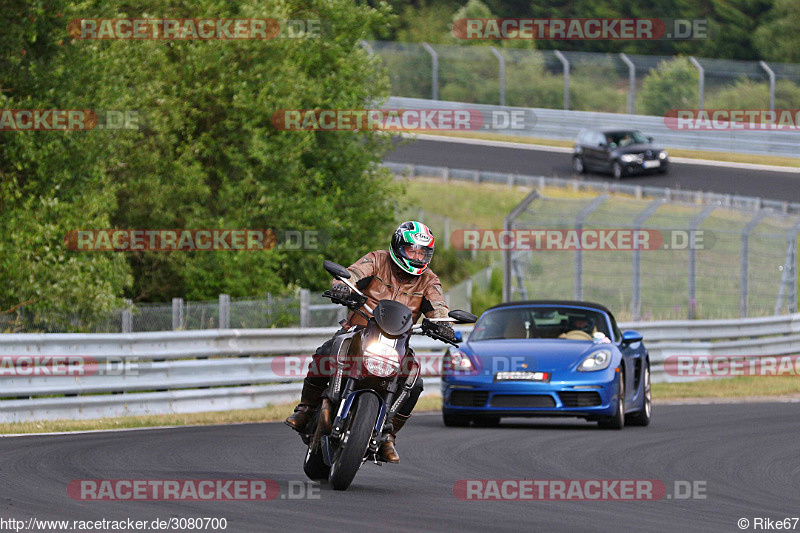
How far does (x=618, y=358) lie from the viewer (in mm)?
14734

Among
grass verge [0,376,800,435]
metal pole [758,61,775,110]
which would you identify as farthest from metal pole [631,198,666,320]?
metal pole [758,61,775,110]

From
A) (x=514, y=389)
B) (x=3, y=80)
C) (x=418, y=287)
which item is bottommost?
(x=514, y=389)

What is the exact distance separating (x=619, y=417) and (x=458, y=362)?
1722 mm

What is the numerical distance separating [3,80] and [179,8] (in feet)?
24.1

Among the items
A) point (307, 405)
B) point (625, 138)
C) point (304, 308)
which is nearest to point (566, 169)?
point (625, 138)

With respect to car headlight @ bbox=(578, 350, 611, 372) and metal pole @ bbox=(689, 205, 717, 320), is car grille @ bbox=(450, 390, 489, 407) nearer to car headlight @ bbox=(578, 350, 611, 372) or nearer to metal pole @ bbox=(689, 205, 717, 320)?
car headlight @ bbox=(578, 350, 611, 372)

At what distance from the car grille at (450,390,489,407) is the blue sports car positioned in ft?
0.03

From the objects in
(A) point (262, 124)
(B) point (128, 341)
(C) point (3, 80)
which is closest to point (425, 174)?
(A) point (262, 124)

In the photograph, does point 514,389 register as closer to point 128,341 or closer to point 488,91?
point 128,341

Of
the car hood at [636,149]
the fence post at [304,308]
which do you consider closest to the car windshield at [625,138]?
the car hood at [636,149]

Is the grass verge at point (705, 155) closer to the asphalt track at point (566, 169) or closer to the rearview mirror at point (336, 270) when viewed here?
the asphalt track at point (566, 169)

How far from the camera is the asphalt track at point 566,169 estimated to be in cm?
4144

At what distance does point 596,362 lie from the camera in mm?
14484

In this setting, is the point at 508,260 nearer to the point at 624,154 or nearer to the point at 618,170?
the point at 618,170
